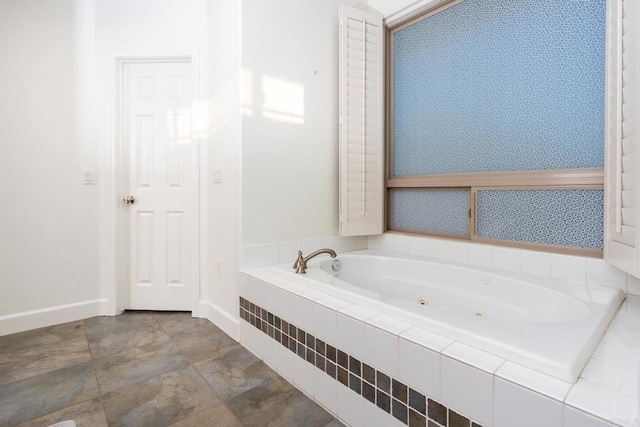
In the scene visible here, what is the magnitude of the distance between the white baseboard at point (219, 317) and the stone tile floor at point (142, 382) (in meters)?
0.05

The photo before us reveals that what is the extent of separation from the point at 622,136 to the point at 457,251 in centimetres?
100

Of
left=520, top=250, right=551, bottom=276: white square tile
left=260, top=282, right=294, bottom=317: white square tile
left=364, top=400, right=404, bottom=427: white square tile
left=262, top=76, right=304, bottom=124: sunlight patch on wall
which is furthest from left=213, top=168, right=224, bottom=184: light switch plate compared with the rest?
left=520, top=250, right=551, bottom=276: white square tile

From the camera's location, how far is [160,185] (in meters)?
2.46

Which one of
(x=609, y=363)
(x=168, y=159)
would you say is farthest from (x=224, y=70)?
(x=609, y=363)

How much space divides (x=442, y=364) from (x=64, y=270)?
2529mm

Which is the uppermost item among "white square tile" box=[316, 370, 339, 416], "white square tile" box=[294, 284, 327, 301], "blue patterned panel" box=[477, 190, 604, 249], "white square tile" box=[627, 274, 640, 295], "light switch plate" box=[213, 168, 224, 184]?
"light switch plate" box=[213, 168, 224, 184]

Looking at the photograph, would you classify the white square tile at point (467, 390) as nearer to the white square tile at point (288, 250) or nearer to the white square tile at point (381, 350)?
the white square tile at point (381, 350)

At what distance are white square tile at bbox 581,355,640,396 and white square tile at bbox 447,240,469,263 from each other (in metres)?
1.14

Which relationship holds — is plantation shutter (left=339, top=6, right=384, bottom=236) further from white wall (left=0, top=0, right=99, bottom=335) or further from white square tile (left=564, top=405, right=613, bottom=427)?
white wall (left=0, top=0, right=99, bottom=335)

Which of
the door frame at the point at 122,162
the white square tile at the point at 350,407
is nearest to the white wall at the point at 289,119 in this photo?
the door frame at the point at 122,162

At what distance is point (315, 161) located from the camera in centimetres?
222

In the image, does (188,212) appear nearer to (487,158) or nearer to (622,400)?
(487,158)

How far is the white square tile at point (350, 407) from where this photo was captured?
1.17 m

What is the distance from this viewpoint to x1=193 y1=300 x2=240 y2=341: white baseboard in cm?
201
